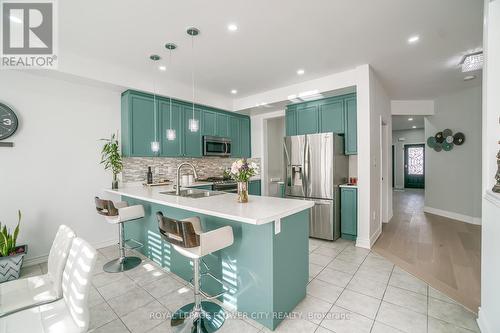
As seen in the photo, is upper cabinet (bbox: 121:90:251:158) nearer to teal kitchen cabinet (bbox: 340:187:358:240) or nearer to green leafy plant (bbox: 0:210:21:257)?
green leafy plant (bbox: 0:210:21:257)

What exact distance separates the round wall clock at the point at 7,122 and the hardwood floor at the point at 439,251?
5.25 meters

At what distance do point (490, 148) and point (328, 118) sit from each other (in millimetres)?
2588

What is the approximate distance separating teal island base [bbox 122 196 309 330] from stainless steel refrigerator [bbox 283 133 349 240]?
1.70 m

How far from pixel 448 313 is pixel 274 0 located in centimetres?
320

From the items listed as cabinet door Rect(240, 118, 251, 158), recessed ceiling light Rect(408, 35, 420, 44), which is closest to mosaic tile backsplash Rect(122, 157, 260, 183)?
cabinet door Rect(240, 118, 251, 158)

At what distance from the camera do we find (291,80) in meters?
4.09

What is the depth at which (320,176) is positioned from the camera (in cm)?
388

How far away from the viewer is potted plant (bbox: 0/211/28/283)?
2576 mm

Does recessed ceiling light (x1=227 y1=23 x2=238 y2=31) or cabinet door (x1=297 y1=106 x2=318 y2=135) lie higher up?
recessed ceiling light (x1=227 y1=23 x2=238 y2=31)

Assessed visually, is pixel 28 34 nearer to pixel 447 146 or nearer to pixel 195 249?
pixel 195 249

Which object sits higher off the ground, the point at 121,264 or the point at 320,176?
the point at 320,176

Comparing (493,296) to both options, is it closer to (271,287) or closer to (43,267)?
(271,287)

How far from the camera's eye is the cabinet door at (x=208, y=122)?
4.74 meters

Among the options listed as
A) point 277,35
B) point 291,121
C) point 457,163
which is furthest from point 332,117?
point 457,163
